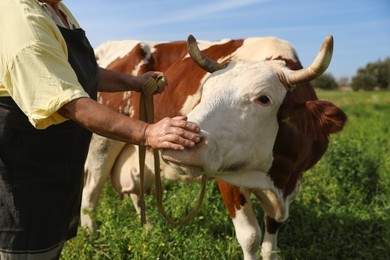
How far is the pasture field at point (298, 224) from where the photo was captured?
3.43 metres

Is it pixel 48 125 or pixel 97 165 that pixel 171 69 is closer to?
pixel 97 165

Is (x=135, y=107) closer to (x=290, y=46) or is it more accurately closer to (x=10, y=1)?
(x=290, y=46)

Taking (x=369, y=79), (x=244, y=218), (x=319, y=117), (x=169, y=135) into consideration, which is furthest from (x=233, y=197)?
(x=369, y=79)

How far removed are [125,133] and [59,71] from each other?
342mm

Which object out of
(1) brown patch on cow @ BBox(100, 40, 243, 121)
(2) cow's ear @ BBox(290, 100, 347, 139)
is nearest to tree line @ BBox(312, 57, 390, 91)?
(1) brown patch on cow @ BBox(100, 40, 243, 121)

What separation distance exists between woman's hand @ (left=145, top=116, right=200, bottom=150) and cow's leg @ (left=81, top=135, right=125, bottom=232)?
281cm

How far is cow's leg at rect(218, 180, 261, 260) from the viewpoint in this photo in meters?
3.35

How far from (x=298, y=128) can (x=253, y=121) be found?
1.52 feet

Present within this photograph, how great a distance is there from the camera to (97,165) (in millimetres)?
4551

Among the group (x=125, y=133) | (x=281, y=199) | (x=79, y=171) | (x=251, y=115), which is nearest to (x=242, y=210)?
(x=281, y=199)

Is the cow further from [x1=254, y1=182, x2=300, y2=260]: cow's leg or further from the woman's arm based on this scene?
the woman's arm

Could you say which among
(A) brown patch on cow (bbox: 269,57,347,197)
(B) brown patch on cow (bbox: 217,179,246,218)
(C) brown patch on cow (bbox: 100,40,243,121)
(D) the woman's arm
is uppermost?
(D) the woman's arm

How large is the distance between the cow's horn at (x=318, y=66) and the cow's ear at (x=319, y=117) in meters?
0.22

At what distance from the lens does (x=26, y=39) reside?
1.65m
